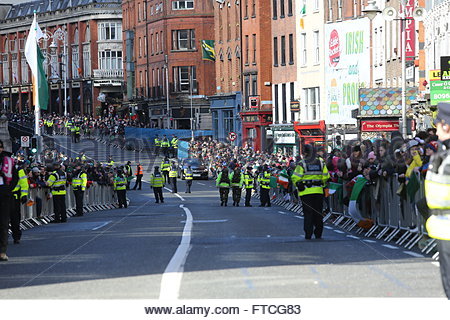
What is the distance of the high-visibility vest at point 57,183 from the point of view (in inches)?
1265

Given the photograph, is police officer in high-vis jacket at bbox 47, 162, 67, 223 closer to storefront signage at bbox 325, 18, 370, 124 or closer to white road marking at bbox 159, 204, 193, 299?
white road marking at bbox 159, 204, 193, 299

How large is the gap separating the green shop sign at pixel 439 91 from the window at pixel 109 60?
301 feet

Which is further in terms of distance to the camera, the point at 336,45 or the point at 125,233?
the point at 336,45

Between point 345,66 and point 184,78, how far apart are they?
132 feet

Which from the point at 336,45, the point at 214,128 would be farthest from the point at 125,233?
the point at 214,128

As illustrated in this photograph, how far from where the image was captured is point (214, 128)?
9488cm

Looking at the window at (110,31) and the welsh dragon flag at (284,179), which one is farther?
the window at (110,31)

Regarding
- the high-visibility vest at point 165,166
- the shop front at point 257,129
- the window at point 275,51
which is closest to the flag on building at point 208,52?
the shop front at point 257,129

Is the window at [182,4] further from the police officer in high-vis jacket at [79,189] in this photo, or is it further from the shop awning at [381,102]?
the police officer in high-vis jacket at [79,189]

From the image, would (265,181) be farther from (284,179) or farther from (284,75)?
(284,75)

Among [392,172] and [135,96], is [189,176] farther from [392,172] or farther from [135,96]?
[135,96]

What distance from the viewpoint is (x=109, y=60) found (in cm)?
12575

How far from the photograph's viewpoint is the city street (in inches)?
492
